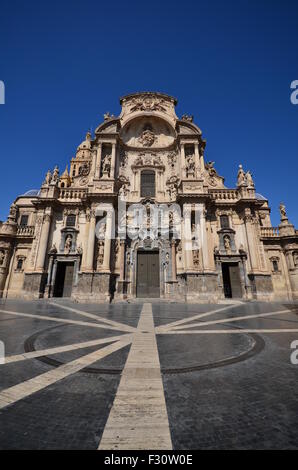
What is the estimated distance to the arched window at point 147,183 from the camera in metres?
21.6

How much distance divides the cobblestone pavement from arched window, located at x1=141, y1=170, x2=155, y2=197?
17.6 meters

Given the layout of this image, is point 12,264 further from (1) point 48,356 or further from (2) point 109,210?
(1) point 48,356

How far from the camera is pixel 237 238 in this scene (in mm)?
19422

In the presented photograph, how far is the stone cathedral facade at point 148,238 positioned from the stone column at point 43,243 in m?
0.09

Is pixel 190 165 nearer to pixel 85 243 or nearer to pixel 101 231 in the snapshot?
pixel 101 231

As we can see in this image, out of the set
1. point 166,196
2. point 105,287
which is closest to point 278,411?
point 105,287

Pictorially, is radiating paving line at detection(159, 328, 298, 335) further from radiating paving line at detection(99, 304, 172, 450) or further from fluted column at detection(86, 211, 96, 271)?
fluted column at detection(86, 211, 96, 271)

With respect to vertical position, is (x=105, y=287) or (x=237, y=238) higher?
(x=237, y=238)

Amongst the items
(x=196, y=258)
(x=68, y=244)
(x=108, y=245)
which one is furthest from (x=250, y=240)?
(x=68, y=244)

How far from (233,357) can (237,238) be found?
1681cm

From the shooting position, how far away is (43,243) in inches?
719

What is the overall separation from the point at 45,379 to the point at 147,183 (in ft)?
67.0
